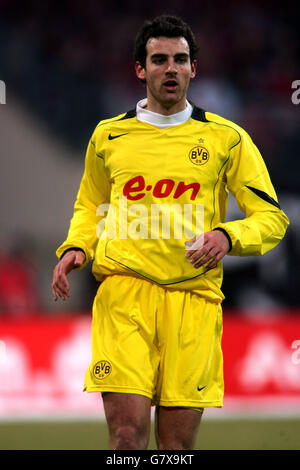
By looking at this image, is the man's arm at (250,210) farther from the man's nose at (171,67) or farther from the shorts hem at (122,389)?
the shorts hem at (122,389)

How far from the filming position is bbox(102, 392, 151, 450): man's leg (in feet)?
11.8

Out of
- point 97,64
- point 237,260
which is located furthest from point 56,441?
point 97,64

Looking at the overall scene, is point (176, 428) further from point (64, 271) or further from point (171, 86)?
point (171, 86)

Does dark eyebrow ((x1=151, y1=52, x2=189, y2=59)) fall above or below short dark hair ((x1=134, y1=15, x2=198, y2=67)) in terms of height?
below

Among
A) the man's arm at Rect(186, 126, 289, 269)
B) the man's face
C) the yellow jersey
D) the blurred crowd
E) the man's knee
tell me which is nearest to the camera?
the man's knee

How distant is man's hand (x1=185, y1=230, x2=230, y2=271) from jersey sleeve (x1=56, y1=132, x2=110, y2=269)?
2.10 ft

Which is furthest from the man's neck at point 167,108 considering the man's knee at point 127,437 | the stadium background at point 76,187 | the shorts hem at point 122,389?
the stadium background at point 76,187

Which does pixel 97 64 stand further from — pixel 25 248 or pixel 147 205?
pixel 147 205

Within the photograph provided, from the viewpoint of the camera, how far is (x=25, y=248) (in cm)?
1047

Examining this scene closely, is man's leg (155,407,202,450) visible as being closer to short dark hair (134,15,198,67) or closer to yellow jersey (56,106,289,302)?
yellow jersey (56,106,289,302)

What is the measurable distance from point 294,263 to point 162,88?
19.7 ft

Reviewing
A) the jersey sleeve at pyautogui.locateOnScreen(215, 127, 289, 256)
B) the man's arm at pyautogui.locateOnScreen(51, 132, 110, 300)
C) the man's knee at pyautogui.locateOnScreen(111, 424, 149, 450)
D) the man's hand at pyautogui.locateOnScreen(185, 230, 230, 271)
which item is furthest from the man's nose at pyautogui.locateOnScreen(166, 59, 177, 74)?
the man's knee at pyautogui.locateOnScreen(111, 424, 149, 450)

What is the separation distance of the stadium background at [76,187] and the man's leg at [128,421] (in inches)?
Result: 106

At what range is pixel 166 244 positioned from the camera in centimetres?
→ 388
